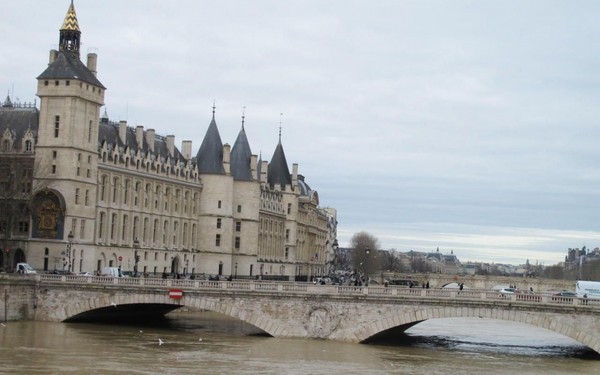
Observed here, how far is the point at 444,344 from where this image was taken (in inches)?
2753

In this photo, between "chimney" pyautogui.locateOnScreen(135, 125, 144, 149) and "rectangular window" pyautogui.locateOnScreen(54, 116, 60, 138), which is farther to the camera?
"chimney" pyautogui.locateOnScreen(135, 125, 144, 149)

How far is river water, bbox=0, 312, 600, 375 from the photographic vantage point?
53.1 metres

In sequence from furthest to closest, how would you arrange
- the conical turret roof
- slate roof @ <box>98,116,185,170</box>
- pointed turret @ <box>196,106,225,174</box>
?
the conical turret roof
pointed turret @ <box>196,106,225,174</box>
slate roof @ <box>98,116,185,170</box>

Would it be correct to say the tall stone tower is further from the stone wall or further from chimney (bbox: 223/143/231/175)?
chimney (bbox: 223/143/231/175)

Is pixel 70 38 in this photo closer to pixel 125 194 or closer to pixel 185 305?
pixel 125 194

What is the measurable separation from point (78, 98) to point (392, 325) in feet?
119

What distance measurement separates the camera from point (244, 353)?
59.0 m

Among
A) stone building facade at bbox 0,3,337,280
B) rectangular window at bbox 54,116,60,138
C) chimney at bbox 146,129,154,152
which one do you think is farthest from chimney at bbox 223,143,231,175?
rectangular window at bbox 54,116,60,138

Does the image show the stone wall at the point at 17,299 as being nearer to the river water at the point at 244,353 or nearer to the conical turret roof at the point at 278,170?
the river water at the point at 244,353

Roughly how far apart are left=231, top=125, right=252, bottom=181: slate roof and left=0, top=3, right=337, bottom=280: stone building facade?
0.36ft

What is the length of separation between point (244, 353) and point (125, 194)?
43.6 meters

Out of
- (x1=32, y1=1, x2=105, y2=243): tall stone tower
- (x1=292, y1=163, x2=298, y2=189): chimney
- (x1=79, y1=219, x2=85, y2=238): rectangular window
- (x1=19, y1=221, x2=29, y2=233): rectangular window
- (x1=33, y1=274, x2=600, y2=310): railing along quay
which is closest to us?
(x1=33, y1=274, x2=600, y2=310): railing along quay

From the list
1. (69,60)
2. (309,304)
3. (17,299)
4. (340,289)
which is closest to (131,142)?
(69,60)

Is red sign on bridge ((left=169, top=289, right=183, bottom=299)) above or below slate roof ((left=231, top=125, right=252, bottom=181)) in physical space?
below
